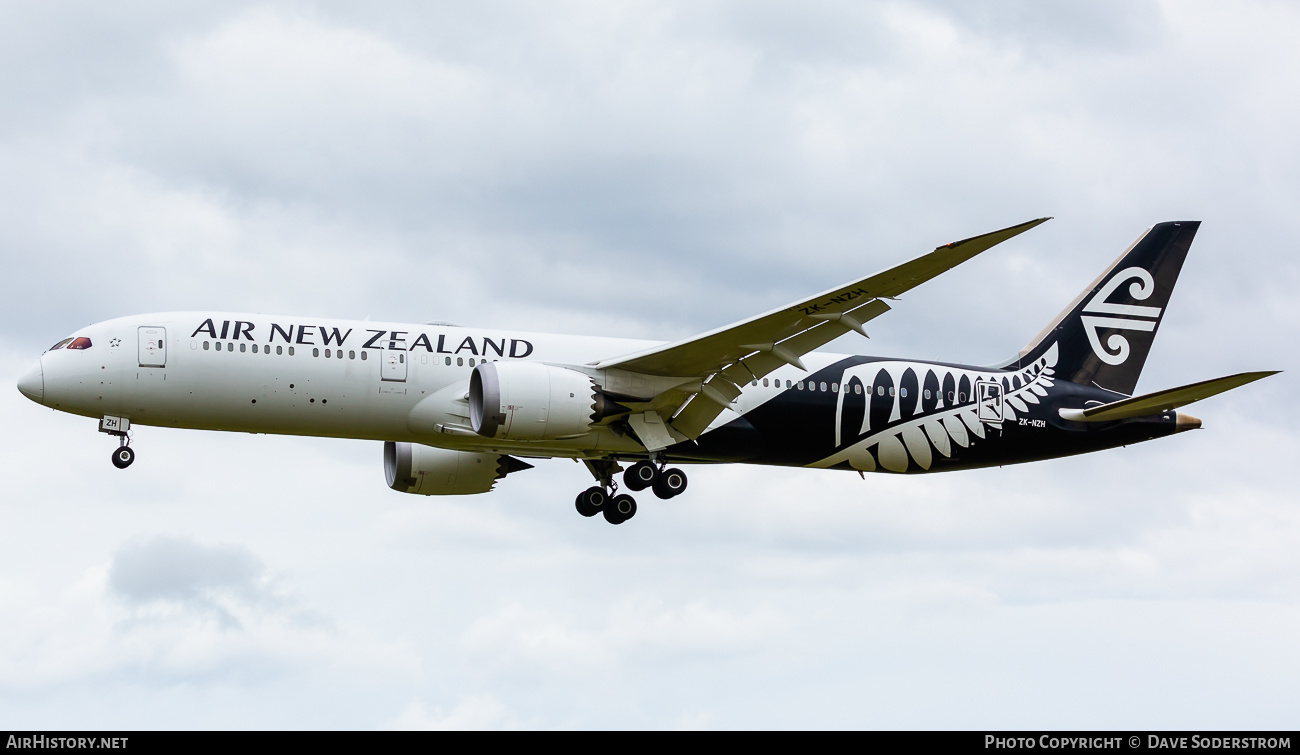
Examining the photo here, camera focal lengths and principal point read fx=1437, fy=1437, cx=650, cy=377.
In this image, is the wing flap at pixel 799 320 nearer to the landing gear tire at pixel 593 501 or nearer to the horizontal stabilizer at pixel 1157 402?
the landing gear tire at pixel 593 501

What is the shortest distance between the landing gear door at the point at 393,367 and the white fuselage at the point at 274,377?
0.02 meters

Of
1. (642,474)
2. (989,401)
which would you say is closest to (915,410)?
(989,401)

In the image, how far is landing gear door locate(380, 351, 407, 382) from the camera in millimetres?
35156

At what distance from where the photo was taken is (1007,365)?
42.0m

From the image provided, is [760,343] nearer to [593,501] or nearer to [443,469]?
[593,501]

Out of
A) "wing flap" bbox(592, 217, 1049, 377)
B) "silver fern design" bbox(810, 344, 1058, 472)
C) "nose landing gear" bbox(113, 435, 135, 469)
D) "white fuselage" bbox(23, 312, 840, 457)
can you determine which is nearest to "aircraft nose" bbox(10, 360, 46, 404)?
"white fuselage" bbox(23, 312, 840, 457)

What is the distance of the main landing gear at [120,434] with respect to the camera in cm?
3453

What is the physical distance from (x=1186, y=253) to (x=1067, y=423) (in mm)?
7644

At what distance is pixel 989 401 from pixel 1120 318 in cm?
600

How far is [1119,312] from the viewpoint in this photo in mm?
43375

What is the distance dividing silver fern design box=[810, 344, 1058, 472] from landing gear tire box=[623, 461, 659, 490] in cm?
474

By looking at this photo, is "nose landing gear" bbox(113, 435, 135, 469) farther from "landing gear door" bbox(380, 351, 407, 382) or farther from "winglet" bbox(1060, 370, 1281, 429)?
"winglet" bbox(1060, 370, 1281, 429)
